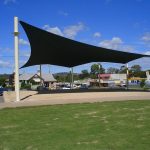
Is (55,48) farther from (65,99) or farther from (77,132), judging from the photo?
(77,132)

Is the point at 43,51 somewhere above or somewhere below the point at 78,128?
above

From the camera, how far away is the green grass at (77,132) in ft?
24.9

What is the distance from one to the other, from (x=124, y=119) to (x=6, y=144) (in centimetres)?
438

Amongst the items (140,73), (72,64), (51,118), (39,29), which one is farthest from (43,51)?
(140,73)

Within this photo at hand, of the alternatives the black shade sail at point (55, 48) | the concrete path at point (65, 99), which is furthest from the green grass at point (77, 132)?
the black shade sail at point (55, 48)

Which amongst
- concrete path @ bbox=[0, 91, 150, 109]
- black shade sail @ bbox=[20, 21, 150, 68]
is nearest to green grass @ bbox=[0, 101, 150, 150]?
concrete path @ bbox=[0, 91, 150, 109]

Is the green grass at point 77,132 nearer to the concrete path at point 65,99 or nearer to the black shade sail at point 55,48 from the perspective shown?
the concrete path at point 65,99

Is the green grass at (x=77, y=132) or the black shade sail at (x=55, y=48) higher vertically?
the black shade sail at (x=55, y=48)

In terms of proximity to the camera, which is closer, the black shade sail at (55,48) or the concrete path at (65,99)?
the concrete path at (65,99)

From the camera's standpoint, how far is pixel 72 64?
42.8 metres

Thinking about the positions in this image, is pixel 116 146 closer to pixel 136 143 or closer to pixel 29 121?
pixel 136 143

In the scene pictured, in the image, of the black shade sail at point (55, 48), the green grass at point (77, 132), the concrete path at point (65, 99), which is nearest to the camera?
the green grass at point (77, 132)

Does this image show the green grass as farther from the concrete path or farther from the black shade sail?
the black shade sail

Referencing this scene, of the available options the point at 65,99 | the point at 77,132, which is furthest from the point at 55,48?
the point at 77,132
